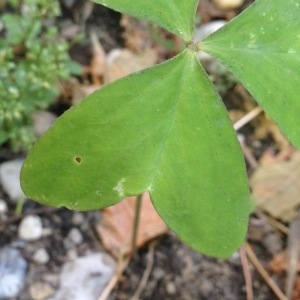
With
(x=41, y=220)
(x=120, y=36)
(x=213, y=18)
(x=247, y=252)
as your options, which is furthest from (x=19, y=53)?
(x=247, y=252)

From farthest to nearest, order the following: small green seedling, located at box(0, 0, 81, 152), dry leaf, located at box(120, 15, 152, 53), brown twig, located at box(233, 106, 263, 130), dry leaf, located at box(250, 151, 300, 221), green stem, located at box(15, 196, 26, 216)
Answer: dry leaf, located at box(120, 15, 152, 53), brown twig, located at box(233, 106, 263, 130), dry leaf, located at box(250, 151, 300, 221), green stem, located at box(15, 196, 26, 216), small green seedling, located at box(0, 0, 81, 152)

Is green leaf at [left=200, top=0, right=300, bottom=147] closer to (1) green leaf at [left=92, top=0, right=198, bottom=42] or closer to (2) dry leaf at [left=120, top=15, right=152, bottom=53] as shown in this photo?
(1) green leaf at [left=92, top=0, right=198, bottom=42]

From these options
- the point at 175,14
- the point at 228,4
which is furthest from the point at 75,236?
the point at 228,4

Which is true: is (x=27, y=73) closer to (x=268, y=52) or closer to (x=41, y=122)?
(x=41, y=122)

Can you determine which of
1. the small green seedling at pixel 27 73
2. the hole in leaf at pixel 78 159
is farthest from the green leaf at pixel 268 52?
the small green seedling at pixel 27 73

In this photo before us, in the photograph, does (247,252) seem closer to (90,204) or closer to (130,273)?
(130,273)

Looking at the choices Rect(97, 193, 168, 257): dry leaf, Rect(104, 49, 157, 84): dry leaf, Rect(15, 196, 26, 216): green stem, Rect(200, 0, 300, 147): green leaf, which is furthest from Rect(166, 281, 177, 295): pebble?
Rect(200, 0, 300, 147): green leaf
